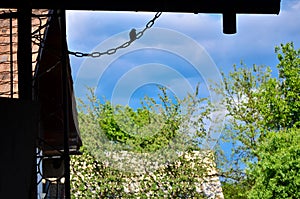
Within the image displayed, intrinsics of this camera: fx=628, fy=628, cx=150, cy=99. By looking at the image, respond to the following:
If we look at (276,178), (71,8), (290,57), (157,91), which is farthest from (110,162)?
(71,8)

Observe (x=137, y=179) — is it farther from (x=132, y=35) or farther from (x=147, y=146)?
(x=132, y=35)

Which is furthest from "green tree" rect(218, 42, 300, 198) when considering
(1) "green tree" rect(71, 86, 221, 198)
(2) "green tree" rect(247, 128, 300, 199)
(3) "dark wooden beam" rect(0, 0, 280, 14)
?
(3) "dark wooden beam" rect(0, 0, 280, 14)

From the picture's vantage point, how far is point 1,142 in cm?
152

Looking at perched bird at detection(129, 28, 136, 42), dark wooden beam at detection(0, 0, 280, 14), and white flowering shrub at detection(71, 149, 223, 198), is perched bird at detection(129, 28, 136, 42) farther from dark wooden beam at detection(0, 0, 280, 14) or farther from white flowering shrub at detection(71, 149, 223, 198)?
white flowering shrub at detection(71, 149, 223, 198)

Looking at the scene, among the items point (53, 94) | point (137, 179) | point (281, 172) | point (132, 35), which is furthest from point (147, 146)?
point (132, 35)

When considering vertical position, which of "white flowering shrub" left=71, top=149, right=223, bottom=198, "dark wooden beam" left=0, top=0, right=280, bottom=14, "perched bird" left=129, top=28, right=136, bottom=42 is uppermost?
"perched bird" left=129, top=28, right=136, bottom=42

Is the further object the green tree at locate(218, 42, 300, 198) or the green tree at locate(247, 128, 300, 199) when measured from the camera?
the green tree at locate(218, 42, 300, 198)

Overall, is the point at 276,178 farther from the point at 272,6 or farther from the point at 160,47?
the point at 272,6

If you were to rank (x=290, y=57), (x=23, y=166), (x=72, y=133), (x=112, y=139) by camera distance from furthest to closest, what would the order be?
(x=290, y=57)
(x=112, y=139)
(x=72, y=133)
(x=23, y=166)

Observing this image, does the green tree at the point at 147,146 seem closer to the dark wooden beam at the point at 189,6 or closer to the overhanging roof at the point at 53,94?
the overhanging roof at the point at 53,94

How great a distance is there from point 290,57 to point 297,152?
99.9 inches

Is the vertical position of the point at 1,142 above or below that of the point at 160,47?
below

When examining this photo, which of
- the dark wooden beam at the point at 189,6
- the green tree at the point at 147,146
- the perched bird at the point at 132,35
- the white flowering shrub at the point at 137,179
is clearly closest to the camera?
the dark wooden beam at the point at 189,6

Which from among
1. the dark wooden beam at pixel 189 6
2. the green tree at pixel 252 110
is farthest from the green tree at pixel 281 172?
the dark wooden beam at pixel 189 6
